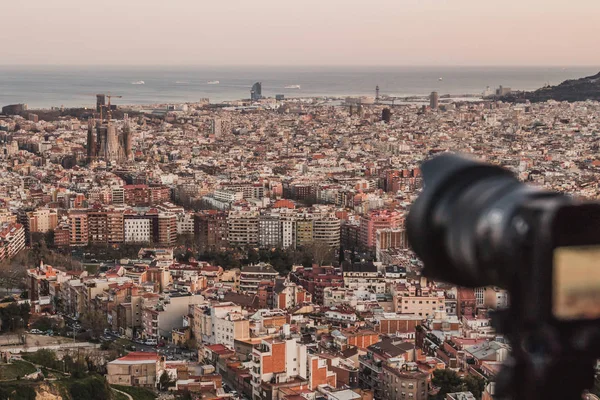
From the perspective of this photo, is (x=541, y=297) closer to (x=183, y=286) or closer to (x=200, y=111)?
(x=183, y=286)

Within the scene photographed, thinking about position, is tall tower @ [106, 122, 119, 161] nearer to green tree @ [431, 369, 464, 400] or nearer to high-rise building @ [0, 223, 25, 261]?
high-rise building @ [0, 223, 25, 261]

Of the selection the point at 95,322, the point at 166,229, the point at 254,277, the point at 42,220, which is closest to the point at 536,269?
the point at 95,322

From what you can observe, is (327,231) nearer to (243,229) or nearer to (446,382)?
(243,229)

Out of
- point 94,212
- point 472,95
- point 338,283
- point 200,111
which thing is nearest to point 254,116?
point 200,111

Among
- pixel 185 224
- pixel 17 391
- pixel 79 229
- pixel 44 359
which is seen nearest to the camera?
pixel 17 391

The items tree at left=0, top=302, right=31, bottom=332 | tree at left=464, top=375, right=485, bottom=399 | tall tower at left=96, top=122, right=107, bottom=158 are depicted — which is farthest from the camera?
tall tower at left=96, top=122, right=107, bottom=158

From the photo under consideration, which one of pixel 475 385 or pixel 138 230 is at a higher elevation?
pixel 475 385

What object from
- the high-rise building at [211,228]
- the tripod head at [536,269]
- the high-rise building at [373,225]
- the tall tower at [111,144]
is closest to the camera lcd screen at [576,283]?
the tripod head at [536,269]

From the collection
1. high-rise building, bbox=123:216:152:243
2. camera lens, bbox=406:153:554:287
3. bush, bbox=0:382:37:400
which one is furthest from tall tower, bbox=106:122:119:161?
camera lens, bbox=406:153:554:287
